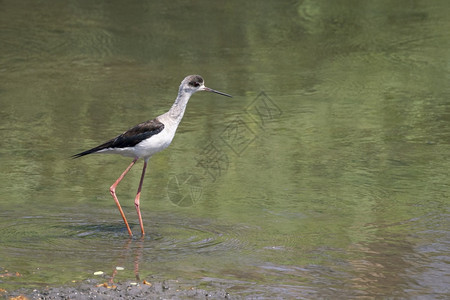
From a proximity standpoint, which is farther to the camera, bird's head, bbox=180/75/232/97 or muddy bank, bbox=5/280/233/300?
bird's head, bbox=180/75/232/97

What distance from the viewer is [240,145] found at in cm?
1046

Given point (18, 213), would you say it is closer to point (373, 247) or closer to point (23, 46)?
point (373, 247)

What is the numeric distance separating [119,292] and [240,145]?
473 centimetres

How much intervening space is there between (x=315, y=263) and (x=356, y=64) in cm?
757

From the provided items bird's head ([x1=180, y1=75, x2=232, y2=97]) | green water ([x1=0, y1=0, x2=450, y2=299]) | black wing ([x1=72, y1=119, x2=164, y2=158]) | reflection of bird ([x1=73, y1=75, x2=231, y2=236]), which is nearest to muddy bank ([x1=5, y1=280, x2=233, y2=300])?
green water ([x1=0, y1=0, x2=450, y2=299])

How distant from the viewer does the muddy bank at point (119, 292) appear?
5832 millimetres

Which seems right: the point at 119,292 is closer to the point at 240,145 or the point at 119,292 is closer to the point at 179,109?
the point at 179,109

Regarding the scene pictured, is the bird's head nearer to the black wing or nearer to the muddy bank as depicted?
the black wing

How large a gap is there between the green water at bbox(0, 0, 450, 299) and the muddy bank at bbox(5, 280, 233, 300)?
7.3 inches

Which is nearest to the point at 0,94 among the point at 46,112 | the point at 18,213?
the point at 46,112

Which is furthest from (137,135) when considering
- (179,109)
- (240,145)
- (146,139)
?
(240,145)

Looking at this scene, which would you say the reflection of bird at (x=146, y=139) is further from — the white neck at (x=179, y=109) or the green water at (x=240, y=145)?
the green water at (x=240, y=145)

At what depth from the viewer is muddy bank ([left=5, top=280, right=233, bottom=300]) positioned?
5.83 m

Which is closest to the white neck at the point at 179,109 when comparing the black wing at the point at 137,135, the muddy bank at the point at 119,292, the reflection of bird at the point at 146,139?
the reflection of bird at the point at 146,139
